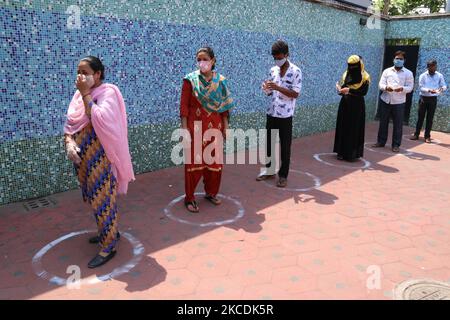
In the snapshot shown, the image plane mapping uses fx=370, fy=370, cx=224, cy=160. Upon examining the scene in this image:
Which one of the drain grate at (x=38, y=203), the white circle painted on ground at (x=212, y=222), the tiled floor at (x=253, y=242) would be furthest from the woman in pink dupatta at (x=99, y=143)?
the drain grate at (x=38, y=203)

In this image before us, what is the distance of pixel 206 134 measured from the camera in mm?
4332

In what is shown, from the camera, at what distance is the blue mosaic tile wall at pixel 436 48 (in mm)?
9953

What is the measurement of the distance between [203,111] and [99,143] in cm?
148

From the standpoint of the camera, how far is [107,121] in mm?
2969

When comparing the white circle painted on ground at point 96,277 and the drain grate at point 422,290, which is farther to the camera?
the white circle painted on ground at point 96,277

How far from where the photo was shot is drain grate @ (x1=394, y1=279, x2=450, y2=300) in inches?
114

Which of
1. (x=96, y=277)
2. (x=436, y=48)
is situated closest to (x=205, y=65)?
(x=96, y=277)

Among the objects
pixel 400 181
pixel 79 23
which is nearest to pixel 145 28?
pixel 79 23

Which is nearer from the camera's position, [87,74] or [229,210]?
[87,74]

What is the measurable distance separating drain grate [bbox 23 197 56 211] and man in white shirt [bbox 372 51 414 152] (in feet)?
21.5

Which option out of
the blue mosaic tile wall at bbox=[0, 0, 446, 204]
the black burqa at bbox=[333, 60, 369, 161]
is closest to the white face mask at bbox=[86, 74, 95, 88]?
the blue mosaic tile wall at bbox=[0, 0, 446, 204]

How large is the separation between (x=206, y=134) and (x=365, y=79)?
3.59 metres

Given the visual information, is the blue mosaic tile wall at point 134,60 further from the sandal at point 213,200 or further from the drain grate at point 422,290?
the drain grate at point 422,290
